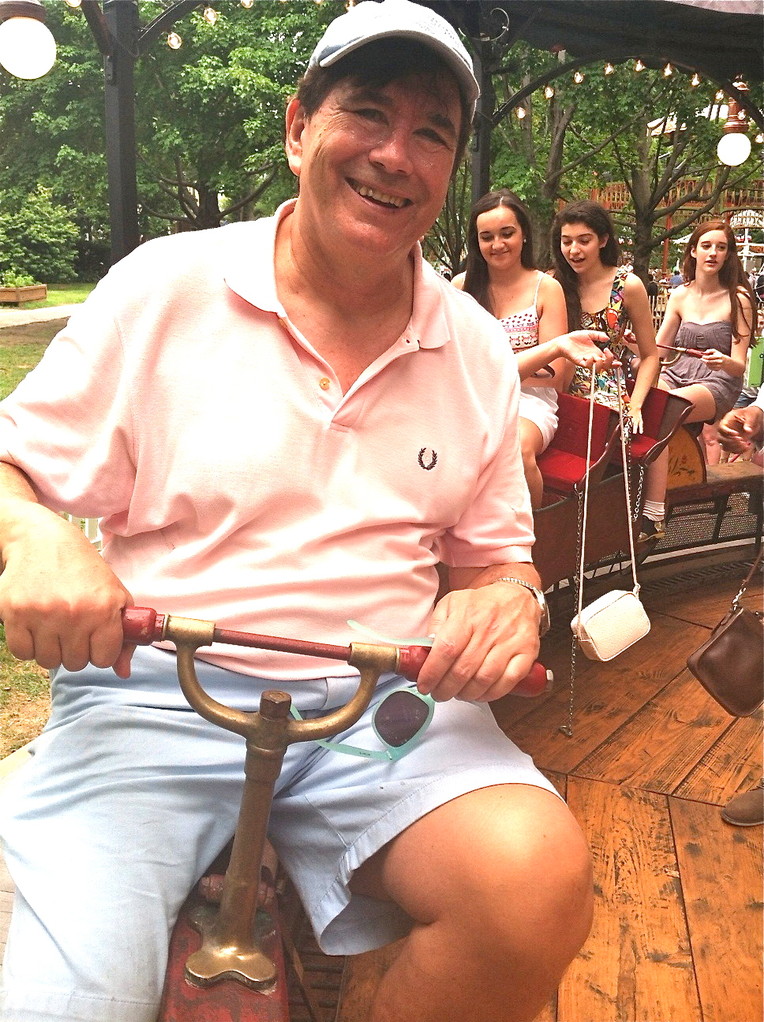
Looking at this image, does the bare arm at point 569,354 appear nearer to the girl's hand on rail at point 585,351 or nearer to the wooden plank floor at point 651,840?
the girl's hand on rail at point 585,351

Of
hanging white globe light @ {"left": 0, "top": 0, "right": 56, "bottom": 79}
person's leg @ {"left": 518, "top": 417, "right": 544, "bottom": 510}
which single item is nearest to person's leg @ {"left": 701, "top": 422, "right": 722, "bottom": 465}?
person's leg @ {"left": 518, "top": 417, "right": 544, "bottom": 510}

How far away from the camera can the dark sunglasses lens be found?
1230 mm

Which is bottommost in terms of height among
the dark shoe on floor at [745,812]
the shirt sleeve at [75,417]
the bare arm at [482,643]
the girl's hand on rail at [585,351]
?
the dark shoe on floor at [745,812]

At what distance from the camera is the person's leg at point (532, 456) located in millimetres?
3594

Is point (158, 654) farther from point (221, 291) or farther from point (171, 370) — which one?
point (221, 291)

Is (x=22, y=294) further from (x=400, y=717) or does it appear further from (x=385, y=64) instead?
(x=400, y=717)

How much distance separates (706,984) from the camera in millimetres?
2262

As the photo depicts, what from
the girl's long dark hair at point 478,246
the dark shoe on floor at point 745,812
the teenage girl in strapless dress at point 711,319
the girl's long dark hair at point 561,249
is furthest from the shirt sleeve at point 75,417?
the teenage girl in strapless dress at point 711,319

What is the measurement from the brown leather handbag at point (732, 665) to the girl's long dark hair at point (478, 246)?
2298 millimetres

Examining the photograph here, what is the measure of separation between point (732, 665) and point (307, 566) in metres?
1.56

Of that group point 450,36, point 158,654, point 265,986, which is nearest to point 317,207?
point 450,36

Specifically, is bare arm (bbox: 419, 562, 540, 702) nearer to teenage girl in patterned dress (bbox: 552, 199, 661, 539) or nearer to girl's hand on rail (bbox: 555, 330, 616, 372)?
girl's hand on rail (bbox: 555, 330, 616, 372)

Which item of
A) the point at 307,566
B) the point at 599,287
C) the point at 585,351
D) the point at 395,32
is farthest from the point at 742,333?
the point at 307,566

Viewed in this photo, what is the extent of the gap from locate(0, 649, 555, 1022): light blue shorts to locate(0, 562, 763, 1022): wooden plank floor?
0.43 m
